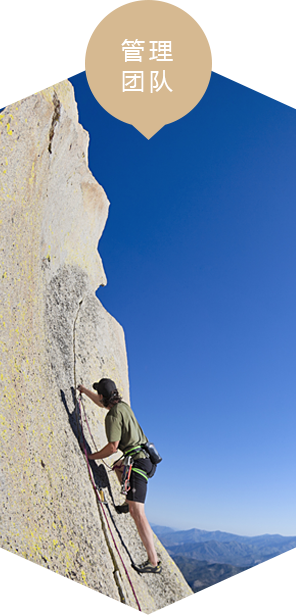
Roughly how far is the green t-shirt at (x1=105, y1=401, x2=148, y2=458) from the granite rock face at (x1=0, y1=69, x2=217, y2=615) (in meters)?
0.97

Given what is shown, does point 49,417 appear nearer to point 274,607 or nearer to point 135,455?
point 135,455

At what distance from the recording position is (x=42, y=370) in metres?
8.05

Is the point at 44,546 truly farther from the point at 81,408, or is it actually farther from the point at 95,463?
the point at 81,408

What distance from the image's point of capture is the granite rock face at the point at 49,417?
579 cm

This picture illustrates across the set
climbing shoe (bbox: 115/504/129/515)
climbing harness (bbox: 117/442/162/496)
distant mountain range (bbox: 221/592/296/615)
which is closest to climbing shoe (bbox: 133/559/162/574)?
climbing shoe (bbox: 115/504/129/515)

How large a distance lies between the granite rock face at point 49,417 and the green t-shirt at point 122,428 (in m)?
0.97

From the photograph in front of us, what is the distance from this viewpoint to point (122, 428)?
8.34 meters

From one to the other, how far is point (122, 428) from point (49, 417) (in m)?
1.67

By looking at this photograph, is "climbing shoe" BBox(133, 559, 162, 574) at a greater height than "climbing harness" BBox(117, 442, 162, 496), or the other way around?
"climbing harness" BBox(117, 442, 162, 496)

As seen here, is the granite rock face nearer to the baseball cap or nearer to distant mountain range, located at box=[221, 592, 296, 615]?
the baseball cap

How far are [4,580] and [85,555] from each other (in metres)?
2.33

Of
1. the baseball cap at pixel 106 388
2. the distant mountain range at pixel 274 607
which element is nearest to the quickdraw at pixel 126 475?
the baseball cap at pixel 106 388

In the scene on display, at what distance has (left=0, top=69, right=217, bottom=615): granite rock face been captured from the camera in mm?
5785

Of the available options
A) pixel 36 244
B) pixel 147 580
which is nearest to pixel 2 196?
pixel 36 244
